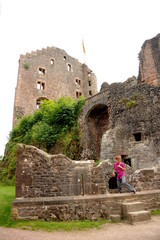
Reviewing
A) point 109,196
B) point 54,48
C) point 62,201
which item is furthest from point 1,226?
point 54,48

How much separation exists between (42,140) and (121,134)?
668 centimetres

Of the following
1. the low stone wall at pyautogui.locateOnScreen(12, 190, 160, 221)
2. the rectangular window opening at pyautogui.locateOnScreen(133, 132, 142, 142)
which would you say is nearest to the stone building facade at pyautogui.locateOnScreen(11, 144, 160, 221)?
the low stone wall at pyautogui.locateOnScreen(12, 190, 160, 221)

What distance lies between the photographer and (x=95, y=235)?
4.35m

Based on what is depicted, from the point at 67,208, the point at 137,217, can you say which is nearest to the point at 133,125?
the point at 137,217

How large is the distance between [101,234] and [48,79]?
26.1 meters

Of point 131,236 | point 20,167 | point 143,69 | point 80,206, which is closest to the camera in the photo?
point 131,236

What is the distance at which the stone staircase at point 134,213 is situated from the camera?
5170mm

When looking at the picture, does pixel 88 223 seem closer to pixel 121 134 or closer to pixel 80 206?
pixel 80 206

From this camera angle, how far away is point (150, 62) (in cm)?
1897

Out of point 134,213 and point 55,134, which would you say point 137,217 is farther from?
point 55,134

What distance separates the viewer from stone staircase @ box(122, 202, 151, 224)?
5170 millimetres

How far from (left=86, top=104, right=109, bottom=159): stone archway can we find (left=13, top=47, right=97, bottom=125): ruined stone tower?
1067 centimetres

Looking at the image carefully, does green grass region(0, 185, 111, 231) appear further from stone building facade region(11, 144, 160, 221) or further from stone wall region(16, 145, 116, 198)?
stone wall region(16, 145, 116, 198)

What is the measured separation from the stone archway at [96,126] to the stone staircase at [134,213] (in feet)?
30.7
